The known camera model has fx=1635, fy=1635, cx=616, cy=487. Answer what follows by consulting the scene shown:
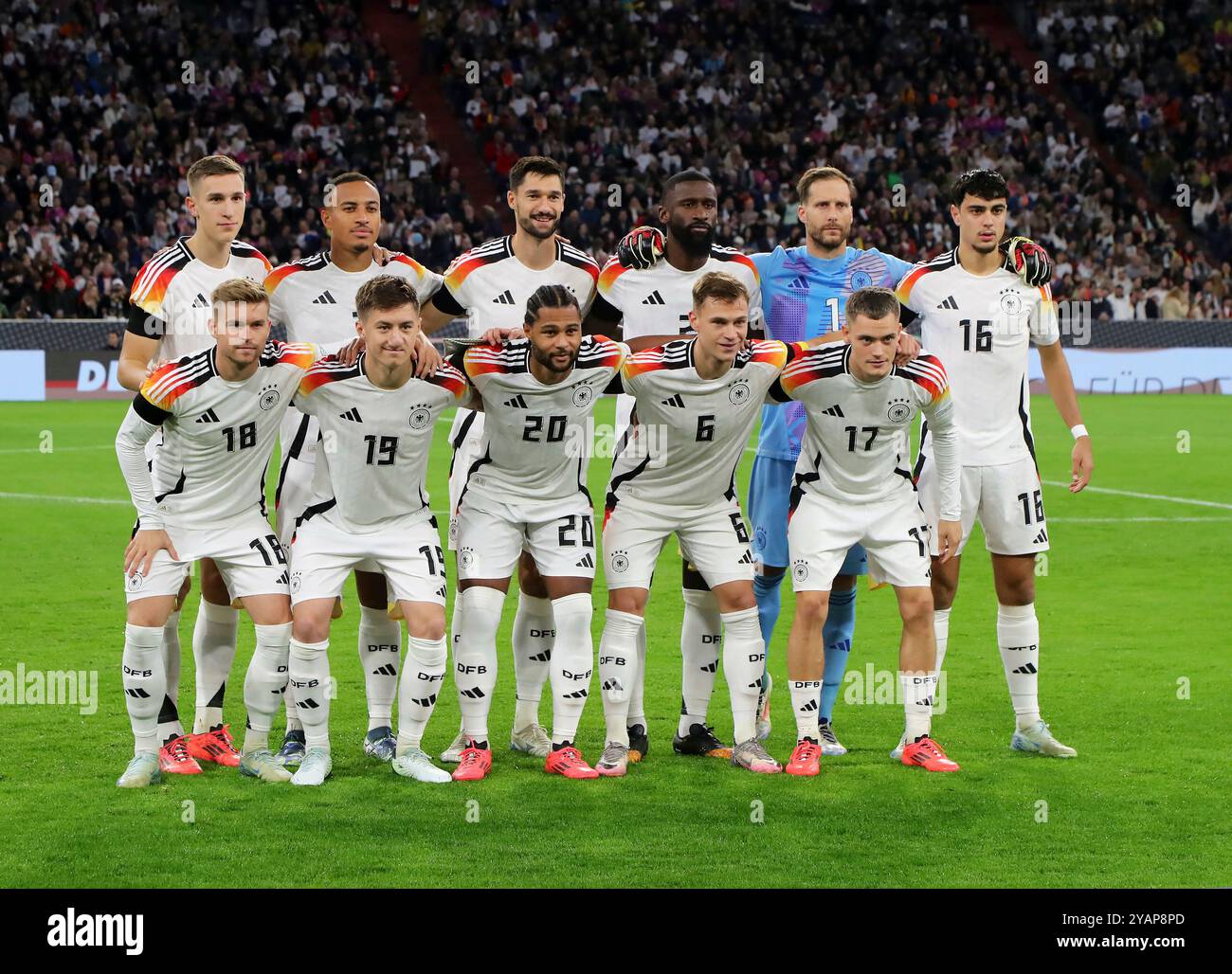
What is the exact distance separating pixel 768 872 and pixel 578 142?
27237mm

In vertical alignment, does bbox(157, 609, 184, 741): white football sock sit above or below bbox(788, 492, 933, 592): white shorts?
below

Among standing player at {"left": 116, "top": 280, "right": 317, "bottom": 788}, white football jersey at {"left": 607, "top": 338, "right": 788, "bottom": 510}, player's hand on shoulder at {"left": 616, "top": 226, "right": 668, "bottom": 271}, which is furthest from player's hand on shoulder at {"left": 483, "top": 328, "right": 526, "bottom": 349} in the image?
standing player at {"left": 116, "top": 280, "right": 317, "bottom": 788}

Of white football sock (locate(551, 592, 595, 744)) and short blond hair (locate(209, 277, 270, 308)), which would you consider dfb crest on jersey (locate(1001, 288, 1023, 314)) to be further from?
short blond hair (locate(209, 277, 270, 308))

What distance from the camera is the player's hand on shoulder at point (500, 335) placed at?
21.6ft

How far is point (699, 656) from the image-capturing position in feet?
22.6

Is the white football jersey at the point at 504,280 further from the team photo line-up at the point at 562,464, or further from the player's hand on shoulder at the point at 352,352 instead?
the player's hand on shoulder at the point at 352,352

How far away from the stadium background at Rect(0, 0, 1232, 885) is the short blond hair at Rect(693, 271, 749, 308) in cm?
188

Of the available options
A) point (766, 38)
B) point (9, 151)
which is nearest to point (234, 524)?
point (9, 151)

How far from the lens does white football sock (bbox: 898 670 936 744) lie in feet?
21.6

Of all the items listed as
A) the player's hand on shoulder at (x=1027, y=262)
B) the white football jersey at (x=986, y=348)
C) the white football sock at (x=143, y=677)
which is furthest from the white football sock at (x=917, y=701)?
the white football sock at (x=143, y=677)

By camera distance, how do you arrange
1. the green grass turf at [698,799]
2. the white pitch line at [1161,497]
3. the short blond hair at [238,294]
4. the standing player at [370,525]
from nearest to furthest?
the green grass turf at [698,799], the short blond hair at [238,294], the standing player at [370,525], the white pitch line at [1161,497]

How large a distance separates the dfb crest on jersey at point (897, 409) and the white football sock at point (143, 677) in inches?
117

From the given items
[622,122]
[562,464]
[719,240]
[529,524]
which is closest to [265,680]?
[529,524]
